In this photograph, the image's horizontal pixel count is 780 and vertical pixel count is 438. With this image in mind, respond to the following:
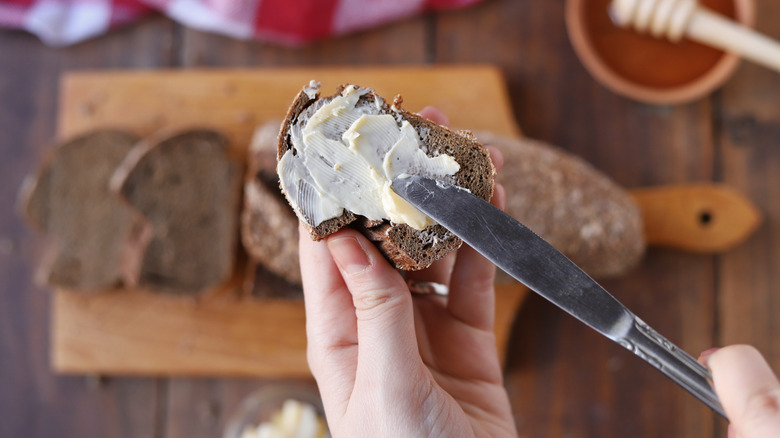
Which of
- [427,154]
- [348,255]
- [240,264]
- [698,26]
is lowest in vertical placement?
[240,264]

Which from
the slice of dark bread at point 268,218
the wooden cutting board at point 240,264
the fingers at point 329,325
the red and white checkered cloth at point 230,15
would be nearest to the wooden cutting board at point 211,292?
the wooden cutting board at point 240,264

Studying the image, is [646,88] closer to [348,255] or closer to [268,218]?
[268,218]

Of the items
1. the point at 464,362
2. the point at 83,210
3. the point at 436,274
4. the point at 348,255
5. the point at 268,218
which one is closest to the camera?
the point at 348,255

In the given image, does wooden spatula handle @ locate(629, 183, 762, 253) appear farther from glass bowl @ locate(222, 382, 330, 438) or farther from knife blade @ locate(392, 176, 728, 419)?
glass bowl @ locate(222, 382, 330, 438)

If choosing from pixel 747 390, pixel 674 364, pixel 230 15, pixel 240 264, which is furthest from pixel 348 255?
pixel 230 15

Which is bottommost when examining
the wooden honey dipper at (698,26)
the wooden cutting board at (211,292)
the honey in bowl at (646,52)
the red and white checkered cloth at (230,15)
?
the wooden cutting board at (211,292)

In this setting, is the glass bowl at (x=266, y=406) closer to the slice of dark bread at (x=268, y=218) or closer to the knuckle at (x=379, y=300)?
the slice of dark bread at (x=268, y=218)
